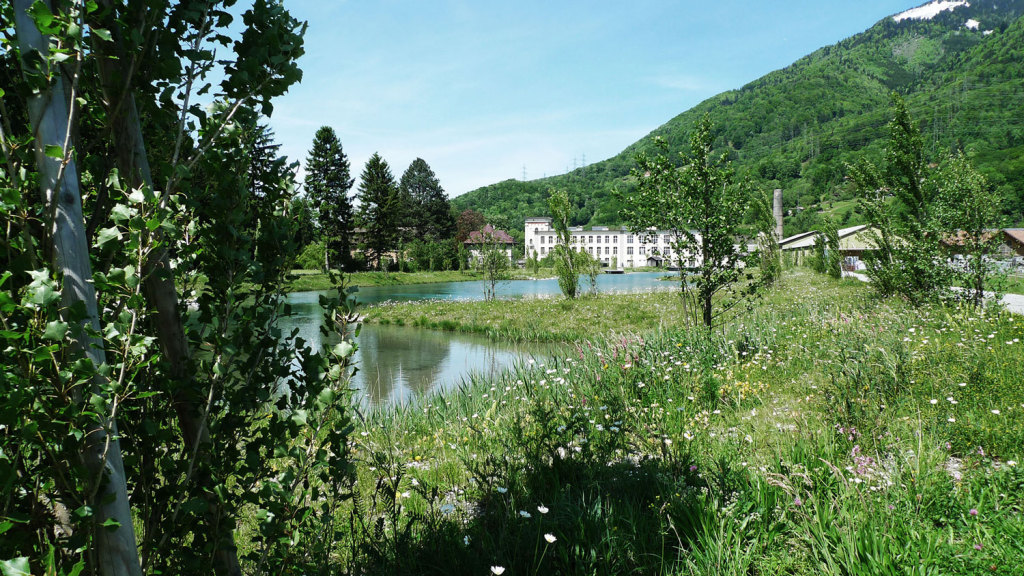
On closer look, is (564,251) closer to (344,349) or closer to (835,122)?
(344,349)

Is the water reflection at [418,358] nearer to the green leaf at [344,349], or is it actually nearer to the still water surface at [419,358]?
the still water surface at [419,358]

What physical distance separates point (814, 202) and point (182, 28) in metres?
127

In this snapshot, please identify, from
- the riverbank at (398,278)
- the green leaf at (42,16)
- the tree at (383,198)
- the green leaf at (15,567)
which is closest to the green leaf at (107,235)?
the green leaf at (42,16)

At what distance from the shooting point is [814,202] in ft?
351

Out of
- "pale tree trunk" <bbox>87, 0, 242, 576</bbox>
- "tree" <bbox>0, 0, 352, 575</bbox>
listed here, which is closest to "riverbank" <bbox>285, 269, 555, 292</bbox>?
"tree" <bbox>0, 0, 352, 575</bbox>

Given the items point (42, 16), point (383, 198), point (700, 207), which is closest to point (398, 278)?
point (383, 198)

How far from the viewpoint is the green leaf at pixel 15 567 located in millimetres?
1024

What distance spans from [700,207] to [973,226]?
6.74m

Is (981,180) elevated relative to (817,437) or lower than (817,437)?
elevated

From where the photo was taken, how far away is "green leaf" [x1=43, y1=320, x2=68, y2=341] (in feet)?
3.64

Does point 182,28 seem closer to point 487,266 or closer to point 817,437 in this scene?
point 817,437

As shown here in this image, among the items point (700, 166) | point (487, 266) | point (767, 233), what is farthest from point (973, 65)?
point (700, 166)

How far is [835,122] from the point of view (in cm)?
13275

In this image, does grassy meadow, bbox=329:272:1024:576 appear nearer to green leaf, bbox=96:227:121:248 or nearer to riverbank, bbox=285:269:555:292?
green leaf, bbox=96:227:121:248
